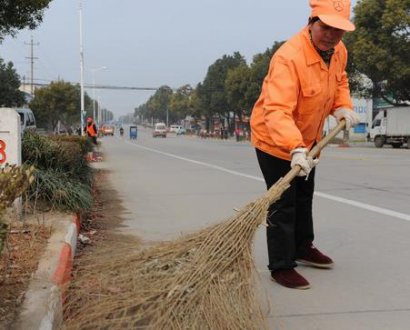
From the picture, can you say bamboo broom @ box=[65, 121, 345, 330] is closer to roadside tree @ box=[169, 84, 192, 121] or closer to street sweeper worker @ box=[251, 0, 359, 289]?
street sweeper worker @ box=[251, 0, 359, 289]

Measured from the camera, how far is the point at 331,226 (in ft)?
23.6

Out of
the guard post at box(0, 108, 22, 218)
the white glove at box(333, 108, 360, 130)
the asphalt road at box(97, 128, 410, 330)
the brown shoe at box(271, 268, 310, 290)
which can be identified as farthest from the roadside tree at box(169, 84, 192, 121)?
the brown shoe at box(271, 268, 310, 290)

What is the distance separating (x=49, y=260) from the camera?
441cm

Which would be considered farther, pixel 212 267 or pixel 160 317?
pixel 212 267

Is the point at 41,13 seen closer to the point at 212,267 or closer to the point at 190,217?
the point at 190,217

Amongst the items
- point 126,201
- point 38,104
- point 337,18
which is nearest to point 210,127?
point 38,104

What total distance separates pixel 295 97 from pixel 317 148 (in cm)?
41

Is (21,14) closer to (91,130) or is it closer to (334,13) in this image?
(91,130)

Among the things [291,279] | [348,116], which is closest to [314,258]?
[291,279]

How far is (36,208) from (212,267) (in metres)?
3.75

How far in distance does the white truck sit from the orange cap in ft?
105

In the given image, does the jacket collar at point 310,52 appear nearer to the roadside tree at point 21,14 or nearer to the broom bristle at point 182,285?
the broom bristle at point 182,285

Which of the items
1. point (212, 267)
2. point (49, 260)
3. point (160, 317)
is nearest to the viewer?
point (160, 317)

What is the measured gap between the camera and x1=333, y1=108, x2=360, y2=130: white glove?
453 centimetres
